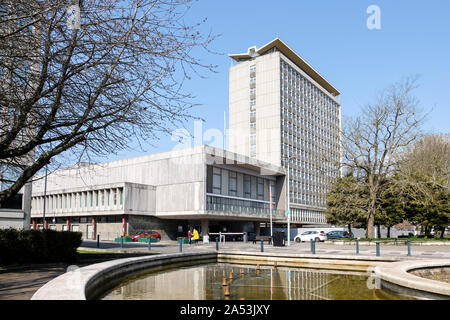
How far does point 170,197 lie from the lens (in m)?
50.8

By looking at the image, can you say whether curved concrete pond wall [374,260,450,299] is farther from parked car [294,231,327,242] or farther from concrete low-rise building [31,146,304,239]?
concrete low-rise building [31,146,304,239]

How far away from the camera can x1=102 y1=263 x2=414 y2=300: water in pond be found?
887 centimetres

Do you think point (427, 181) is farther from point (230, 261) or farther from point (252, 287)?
point (252, 287)

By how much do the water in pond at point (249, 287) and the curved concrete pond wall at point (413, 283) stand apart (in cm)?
24

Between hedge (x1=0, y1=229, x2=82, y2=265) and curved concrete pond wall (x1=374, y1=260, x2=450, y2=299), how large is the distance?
1172cm

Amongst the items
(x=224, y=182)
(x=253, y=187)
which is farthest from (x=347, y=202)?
(x=253, y=187)

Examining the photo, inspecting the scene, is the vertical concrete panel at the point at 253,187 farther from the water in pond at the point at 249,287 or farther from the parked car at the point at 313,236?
the water in pond at the point at 249,287

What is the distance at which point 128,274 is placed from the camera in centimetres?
1261

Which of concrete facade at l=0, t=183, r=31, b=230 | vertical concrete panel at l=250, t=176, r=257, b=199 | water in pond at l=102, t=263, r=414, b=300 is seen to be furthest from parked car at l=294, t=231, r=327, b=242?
water in pond at l=102, t=263, r=414, b=300

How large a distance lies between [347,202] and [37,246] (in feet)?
91.7

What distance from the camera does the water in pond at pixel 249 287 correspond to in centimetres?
887
